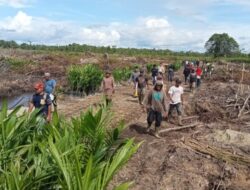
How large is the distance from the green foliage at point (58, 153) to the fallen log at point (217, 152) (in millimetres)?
3623

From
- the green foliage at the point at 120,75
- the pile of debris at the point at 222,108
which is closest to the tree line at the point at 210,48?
the green foliage at the point at 120,75

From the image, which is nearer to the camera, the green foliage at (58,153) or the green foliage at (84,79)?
the green foliage at (58,153)

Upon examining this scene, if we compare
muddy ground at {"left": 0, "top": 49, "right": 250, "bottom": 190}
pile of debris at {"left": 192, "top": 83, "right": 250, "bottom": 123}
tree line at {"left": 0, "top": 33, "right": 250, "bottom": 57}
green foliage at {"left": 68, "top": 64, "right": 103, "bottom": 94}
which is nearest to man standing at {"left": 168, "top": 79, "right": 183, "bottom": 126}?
muddy ground at {"left": 0, "top": 49, "right": 250, "bottom": 190}

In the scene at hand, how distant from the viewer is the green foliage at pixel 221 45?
9950 centimetres

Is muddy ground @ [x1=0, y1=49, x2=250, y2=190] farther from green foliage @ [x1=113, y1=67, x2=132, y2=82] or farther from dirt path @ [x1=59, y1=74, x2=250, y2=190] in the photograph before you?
green foliage @ [x1=113, y1=67, x2=132, y2=82]

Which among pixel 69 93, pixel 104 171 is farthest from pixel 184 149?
pixel 69 93

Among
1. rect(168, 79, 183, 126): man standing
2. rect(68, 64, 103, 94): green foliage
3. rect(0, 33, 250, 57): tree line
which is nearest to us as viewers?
rect(168, 79, 183, 126): man standing

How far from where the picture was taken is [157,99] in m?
11.6

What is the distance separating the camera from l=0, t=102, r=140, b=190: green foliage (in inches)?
154

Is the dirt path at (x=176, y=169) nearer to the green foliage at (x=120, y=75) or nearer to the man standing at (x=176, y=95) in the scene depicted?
the man standing at (x=176, y=95)

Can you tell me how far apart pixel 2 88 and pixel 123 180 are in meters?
22.0

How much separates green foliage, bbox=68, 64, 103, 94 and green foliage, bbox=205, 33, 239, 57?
75.8m

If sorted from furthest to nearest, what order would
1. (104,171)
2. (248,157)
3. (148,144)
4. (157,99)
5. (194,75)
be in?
(194,75)
(157,99)
(148,144)
(248,157)
(104,171)

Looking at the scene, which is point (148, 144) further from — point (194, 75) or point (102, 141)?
point (194, 75)
